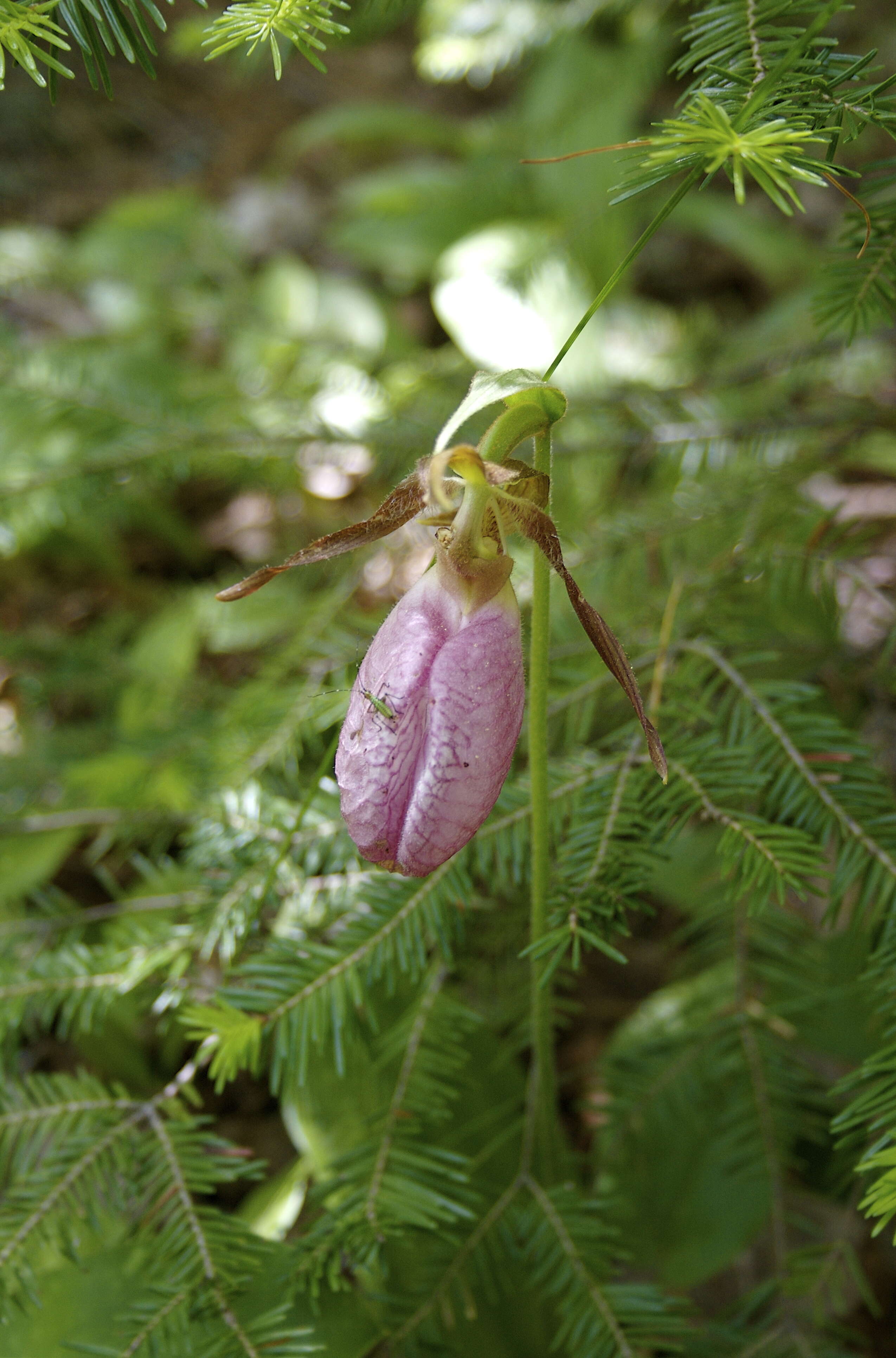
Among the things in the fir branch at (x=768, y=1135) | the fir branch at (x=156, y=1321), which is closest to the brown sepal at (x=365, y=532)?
the fir branch at (x=156, y=1321)

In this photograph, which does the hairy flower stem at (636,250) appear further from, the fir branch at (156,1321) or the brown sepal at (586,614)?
the fir branch at (156,1321)

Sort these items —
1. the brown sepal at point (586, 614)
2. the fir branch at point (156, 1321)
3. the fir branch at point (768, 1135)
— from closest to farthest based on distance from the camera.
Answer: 1. the brown sepal at point (586, 614)
2. the fir branch at point (156, 1321)
3. the fir branch at point (768, 1135)

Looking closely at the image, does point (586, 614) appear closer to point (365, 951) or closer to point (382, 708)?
point (382, 708)

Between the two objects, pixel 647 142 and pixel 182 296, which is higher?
pixel 182 296

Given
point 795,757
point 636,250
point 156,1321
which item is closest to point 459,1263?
point 156,1321

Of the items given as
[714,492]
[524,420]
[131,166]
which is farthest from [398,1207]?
[131,166]

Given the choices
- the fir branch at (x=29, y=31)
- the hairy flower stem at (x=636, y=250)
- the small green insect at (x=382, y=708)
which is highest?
the fir branch at (x=29, y=31)

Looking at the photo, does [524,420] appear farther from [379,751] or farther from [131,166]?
[131,166]
